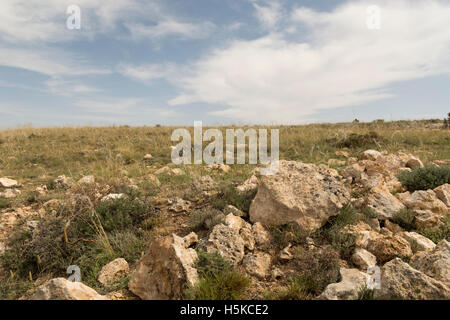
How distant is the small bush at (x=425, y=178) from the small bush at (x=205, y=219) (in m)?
3.57

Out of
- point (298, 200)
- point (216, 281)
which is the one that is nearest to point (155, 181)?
point (298, 200)

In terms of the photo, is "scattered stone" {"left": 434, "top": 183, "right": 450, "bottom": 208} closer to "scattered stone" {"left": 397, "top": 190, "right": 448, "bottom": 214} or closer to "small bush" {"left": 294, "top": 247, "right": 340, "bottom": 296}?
"scattered stone" {"left": 397, "top": 190, "right": 448, "bottom": 214}

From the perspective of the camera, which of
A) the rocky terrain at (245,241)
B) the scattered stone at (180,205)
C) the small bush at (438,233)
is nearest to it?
the rocky terrain at (245,241)

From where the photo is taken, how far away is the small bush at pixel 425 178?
4.76 meters

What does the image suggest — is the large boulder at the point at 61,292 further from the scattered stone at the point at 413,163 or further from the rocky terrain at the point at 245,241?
the scattered stone at the point at 413,163

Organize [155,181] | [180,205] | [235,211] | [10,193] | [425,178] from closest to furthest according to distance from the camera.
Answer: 1. [235,211]
2. [180,205]
3. [425,178]
4. [155,181]
5. [10,193]

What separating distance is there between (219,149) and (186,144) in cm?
175

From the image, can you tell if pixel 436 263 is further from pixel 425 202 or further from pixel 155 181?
pixel 155 181

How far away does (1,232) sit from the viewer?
4.34m

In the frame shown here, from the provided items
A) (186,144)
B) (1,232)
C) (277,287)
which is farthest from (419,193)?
(186,144)

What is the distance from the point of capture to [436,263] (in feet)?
7.96

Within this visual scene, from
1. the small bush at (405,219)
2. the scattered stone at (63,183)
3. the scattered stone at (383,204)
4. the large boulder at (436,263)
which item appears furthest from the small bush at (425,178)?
the scattered stone at (63,183)

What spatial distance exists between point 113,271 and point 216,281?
129cm
